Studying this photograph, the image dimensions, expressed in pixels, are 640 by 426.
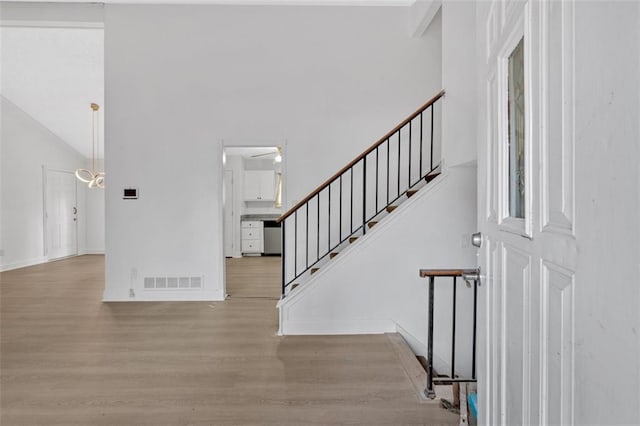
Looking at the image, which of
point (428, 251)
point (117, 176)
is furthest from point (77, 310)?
point (428, 251)

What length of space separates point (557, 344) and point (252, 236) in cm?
949

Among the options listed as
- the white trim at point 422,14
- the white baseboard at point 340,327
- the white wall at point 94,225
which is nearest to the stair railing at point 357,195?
the white trim at point 422,14

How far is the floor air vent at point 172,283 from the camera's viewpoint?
551 centimetres

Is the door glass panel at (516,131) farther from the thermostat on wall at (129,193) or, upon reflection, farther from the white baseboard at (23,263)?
the white baseboard at (23,263)

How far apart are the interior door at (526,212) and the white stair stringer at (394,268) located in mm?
2529

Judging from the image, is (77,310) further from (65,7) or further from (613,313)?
(613,313)

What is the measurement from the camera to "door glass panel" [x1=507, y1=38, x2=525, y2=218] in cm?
121

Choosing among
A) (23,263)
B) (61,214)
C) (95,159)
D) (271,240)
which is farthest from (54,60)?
(271,240)

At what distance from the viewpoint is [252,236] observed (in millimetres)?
10188

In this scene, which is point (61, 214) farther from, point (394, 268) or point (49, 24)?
point (394, 268)

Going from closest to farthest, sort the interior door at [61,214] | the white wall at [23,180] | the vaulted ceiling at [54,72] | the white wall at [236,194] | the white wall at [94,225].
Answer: the vaulted ceiling at [54,72] → the white wall at [23,180] → the interior door at [61,214] → the white wall at [236,194] → the white wall at [94,225]

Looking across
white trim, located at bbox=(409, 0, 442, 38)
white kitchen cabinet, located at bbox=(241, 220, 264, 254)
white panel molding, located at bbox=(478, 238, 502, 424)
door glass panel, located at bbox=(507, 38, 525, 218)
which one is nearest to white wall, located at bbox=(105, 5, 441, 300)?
white trim, located at bbox=(409, 0, 442, 38)

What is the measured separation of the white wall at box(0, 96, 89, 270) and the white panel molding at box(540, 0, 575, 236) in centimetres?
918

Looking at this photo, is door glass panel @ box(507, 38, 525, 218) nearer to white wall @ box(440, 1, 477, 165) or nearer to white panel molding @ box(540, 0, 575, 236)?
white panel molding @ box(540, 0, 575, 236)
